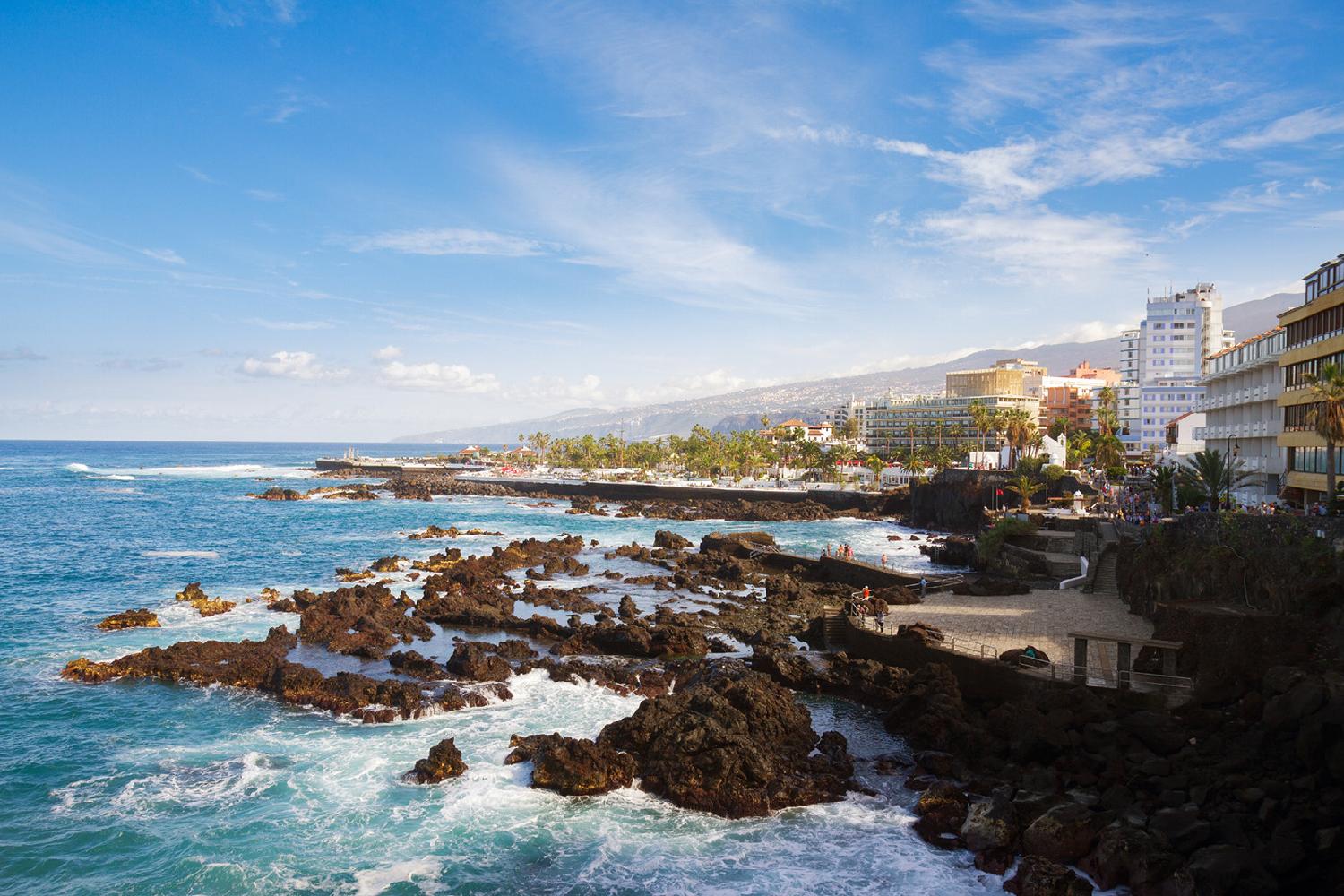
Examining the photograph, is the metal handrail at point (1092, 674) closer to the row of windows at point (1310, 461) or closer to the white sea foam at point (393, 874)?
the white sea foam at point (393, 874)

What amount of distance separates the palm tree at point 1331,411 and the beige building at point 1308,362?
230 centimetres

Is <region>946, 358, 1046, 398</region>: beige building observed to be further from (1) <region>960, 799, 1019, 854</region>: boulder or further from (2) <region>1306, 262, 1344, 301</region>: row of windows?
(1) <region>960, 799, 1019, 854</region>: boulder

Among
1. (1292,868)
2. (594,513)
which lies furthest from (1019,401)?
(1292,868)

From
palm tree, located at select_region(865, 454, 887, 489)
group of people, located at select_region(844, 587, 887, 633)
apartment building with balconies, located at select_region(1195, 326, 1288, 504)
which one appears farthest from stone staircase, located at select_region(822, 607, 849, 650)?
palm tree, located at select_region(865, 454, 887, 489)

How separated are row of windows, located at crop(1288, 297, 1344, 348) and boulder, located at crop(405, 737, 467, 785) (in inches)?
1465

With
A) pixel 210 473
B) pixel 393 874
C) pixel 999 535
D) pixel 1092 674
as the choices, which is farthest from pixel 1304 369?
pixel 210 473

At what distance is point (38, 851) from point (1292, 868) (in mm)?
23366

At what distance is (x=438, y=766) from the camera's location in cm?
1956

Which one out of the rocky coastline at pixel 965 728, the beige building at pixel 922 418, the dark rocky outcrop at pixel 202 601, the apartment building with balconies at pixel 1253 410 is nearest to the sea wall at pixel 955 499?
the apartment building with balconies at pixel 1253 410

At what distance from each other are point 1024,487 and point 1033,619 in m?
35.7

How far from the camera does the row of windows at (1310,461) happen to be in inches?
1325

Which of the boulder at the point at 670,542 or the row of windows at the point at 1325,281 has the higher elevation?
the row of windows at the point at 1325,281

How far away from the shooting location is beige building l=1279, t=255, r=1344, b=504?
110 feet

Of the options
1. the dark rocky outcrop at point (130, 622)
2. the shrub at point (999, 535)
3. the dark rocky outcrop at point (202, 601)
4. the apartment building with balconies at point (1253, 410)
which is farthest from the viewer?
the shrub at point (999, 535)
